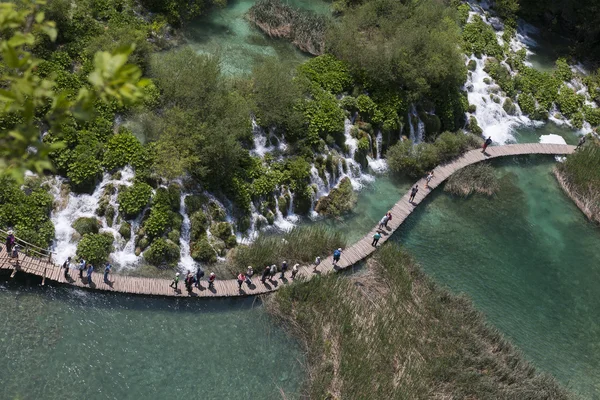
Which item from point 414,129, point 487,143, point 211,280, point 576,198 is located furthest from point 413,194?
point 211,280

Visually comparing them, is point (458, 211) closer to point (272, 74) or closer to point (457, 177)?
point (457, 177)

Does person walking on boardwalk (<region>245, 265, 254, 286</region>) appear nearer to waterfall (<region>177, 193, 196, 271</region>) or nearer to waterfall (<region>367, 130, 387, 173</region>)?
waterfall (<region>177, 193, 196, 271</region>)

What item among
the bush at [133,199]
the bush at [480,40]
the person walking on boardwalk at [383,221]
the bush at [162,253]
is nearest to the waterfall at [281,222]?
the person walking on boardwalk at [383,221]

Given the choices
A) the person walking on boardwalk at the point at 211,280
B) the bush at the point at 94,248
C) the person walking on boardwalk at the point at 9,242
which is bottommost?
the person walking on boardwalk at the point at 211,280

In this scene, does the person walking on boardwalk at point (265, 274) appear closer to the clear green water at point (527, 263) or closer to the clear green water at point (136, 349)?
the clear green water at point (136, 349)

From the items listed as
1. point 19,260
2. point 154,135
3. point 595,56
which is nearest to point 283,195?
point 154,135

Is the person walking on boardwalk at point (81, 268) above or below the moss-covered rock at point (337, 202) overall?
above
